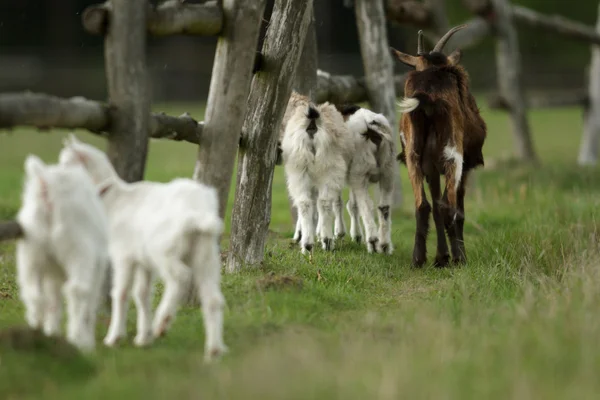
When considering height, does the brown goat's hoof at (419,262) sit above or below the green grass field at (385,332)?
below

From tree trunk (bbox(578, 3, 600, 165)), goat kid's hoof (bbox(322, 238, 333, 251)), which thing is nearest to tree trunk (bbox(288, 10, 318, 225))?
goat kid's hoof (bbox(322, 238, 333, 251))

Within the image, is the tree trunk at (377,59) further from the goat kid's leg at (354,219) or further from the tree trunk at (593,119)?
the tree trunk at (593,119)

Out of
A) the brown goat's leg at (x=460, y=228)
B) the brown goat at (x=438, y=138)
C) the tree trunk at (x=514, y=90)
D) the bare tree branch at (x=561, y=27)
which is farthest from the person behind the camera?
the bare tree branch at (x=561, y=27)

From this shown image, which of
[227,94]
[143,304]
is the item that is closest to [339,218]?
[227,94]

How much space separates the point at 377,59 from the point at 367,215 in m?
2.61

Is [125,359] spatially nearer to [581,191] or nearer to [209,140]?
[209,140]

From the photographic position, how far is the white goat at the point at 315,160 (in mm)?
7879

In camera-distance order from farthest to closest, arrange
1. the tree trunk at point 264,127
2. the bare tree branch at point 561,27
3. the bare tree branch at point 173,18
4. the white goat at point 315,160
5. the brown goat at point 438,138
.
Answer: the bare tree branch at point 561,27 → the white goat at point 315,160 → the brown goat at point 438,138 → the tree trunk at point 264,127 → the bare tree branch at point 173,18

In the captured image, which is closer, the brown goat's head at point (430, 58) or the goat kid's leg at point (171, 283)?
the goat kid's leg at point (171, 283)

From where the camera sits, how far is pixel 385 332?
5.15 meters

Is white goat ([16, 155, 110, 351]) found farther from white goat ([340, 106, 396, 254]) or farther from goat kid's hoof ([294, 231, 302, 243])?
goat kid's hoof ([294, 231, 302, 243])

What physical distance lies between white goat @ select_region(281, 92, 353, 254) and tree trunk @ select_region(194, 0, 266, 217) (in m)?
1.89

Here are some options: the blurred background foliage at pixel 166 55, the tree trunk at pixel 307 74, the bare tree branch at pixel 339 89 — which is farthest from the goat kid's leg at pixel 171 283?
the blurred background foliage at pixel 166 55

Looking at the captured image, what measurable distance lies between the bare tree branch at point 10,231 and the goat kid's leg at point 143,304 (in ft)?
2.18
